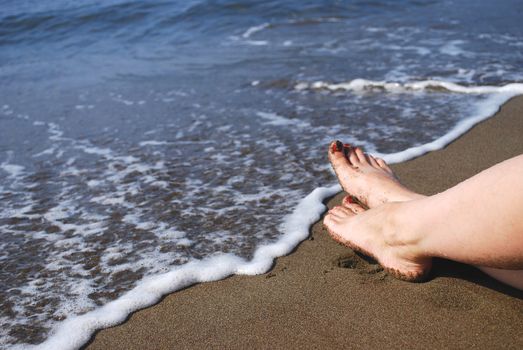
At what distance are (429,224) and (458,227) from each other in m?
0.14

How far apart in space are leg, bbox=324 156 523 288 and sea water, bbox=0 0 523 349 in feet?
→ 1.62

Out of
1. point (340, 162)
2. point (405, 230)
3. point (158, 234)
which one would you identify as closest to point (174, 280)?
point (158, 234)

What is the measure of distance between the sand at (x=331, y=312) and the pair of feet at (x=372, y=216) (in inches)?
2.9

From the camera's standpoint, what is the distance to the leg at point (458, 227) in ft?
5.22

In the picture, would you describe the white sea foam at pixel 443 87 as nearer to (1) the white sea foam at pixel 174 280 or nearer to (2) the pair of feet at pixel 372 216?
(2) the pair of feet at pixel 372 216

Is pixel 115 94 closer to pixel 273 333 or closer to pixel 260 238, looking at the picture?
pixel 260 238

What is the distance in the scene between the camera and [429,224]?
187cm

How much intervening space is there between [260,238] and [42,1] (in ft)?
41.7

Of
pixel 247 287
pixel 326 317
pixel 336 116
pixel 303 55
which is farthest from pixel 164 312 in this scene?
pixel 303 55

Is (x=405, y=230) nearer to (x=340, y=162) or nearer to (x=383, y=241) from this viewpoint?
(x=383, y=241)

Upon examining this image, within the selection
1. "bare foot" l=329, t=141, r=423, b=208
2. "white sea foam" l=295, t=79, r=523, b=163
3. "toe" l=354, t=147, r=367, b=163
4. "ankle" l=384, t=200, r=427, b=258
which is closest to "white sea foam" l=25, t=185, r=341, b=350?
"bare foot" l=329, t=141, r=423, b=208

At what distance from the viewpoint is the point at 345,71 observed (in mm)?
5613

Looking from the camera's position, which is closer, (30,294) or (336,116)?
(30,294)

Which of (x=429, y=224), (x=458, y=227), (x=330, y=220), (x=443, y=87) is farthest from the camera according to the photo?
(x=443, y=87)
